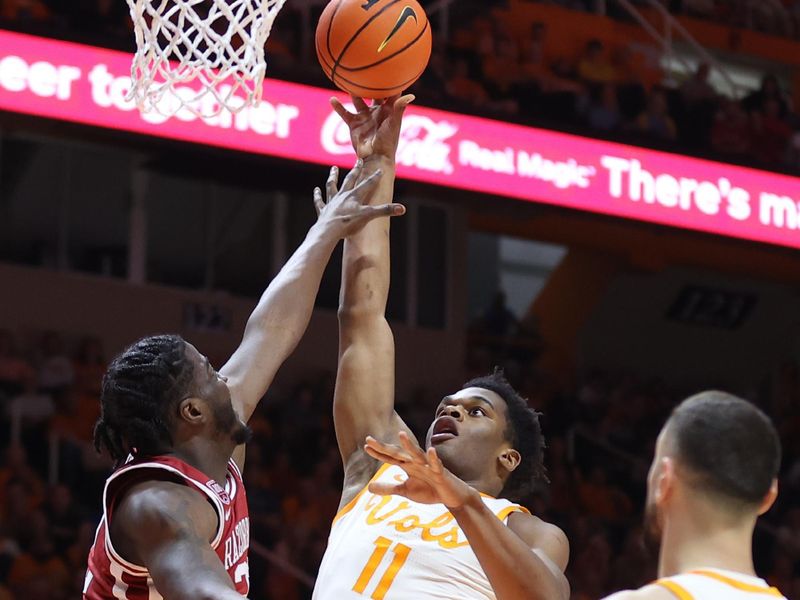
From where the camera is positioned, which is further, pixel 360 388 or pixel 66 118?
pixel 66 118

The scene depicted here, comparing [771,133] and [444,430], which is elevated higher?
[771,133]

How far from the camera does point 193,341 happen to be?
11.7 metres

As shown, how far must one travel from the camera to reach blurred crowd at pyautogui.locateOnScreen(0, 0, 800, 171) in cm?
990

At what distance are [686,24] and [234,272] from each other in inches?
184

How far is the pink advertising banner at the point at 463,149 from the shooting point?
24.7 feet

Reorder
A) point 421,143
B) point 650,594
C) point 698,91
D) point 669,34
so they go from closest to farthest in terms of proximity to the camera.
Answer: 1. point 650,594
2. point 421,143
3. point 698,91
4. point 669,34

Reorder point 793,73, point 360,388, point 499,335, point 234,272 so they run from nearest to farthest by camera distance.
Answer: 1. point 360,388
2. point 234,272
3. point 499,335
4. point 793,73

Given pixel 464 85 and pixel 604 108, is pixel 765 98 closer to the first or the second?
pixel 604 108

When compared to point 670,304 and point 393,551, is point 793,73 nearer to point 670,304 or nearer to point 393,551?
point 670,304

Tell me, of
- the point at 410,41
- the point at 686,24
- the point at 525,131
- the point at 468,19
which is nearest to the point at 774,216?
the point at 525,131

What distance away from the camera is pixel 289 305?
Result: 3926mm

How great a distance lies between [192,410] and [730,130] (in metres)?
9.11

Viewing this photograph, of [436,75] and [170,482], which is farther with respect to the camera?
[436,75]

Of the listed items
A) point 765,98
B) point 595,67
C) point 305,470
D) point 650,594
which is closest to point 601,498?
point 305,470
